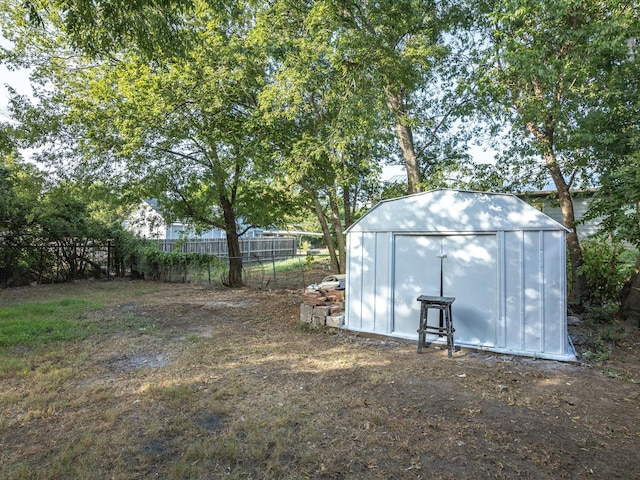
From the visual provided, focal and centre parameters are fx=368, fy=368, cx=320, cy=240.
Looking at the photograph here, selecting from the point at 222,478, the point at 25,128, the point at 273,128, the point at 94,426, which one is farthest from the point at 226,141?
the point at 222,478

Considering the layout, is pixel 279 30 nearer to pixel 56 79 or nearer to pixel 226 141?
pixel 226 141

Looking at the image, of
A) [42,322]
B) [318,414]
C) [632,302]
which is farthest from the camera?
[42,322]

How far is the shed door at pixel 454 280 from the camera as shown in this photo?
542cm

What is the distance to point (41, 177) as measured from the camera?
10.2 m

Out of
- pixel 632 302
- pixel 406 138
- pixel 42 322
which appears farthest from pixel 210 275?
pixel 632 302

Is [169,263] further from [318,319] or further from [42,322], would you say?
[318,319]

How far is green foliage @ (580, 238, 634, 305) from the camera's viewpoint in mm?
7602

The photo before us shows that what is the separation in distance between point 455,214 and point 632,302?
144 inches

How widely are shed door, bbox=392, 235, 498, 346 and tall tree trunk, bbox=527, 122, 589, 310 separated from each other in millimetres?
3516

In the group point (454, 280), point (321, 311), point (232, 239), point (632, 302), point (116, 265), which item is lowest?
point (321, 311)

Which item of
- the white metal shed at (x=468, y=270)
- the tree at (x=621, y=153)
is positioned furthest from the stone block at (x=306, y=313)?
the tree at (x=621, y=153)

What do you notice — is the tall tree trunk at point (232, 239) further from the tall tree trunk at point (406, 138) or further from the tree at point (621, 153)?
the tree at point (621, 153)

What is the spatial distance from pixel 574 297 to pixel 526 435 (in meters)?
6.11

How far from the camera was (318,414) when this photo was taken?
11.2ft
